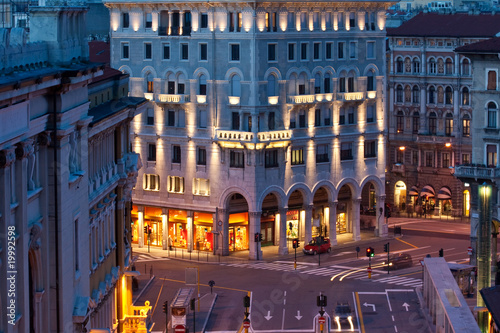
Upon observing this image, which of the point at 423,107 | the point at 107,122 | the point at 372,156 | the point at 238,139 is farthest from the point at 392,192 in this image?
the point at 107,122

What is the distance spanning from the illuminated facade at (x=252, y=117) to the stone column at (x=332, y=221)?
0.47 ft

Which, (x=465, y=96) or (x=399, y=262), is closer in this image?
(x=399, y=262)

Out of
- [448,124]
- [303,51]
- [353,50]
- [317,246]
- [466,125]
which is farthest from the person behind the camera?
[448,124]

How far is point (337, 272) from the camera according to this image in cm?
11869

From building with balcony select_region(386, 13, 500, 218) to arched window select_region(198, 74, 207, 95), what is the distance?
3659cm

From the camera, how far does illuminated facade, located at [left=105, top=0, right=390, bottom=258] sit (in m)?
127

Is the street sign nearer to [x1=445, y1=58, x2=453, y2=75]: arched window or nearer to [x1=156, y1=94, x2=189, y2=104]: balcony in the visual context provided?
[x1=156, y1=94, x2=189, y2=104]: balcony

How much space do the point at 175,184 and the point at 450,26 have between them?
45.6m

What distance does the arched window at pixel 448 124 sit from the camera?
6088 inches

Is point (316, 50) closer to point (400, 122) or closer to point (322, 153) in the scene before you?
point (322, 153)

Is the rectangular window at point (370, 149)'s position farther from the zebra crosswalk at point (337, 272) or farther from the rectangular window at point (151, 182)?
the rectangular window at point (151, 182)

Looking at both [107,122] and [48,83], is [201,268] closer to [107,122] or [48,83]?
[107,122]

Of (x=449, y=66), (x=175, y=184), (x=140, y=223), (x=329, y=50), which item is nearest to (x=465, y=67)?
(x=449, y=66)

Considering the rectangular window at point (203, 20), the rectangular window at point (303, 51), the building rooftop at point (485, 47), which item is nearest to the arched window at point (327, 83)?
the rectangular window at point (303, 51)
